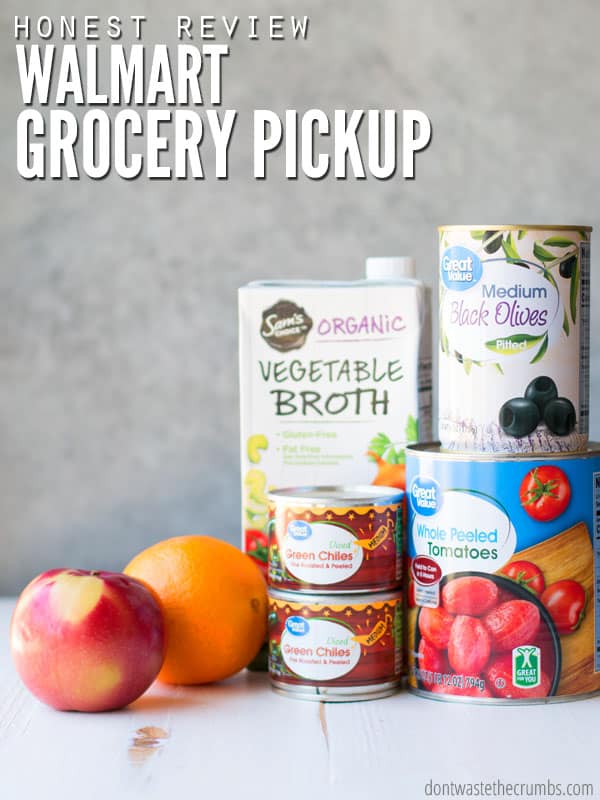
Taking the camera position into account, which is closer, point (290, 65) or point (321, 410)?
point (321, 410)

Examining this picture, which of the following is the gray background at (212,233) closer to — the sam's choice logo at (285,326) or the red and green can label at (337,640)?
the sam's choice logo at (285,326)

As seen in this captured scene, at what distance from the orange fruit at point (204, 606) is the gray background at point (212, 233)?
0.38 m

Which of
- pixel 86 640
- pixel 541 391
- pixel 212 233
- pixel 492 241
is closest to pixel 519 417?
pixel 541 391

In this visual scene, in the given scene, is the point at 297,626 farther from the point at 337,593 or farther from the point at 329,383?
the point at 329,383

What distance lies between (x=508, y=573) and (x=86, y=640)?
0.32m

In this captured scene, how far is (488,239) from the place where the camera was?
3.05 ft

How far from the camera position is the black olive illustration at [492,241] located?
0.93m

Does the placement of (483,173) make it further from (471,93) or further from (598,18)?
(598,18)

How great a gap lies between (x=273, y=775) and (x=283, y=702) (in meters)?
0.18

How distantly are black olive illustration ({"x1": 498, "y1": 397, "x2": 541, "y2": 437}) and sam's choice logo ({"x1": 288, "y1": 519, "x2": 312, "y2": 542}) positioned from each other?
172mm

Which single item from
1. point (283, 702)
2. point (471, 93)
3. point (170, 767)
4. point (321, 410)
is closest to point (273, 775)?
point (170, 767)

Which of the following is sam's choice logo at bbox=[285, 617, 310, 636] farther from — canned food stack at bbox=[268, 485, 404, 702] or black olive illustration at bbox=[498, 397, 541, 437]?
black olive illustration at bbox=[498, 397, 541, 437]

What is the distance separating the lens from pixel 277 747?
2.83 feet

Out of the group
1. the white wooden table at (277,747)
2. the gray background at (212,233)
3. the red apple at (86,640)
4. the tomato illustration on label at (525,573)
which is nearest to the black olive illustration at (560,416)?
the tomato illustration on label at (525,573)
